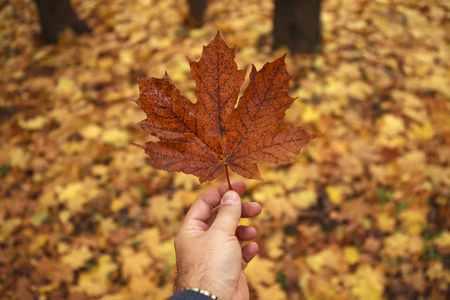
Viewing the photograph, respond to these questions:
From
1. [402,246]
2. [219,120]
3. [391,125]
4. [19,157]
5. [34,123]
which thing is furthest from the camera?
[34,123]

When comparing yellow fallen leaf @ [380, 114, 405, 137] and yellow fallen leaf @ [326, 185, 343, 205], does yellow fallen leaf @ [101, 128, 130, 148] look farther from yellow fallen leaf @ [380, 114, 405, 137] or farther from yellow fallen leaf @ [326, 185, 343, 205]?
yellow fallen leaf @ [380, 114, 405, 137]

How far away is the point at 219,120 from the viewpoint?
1.12 meters

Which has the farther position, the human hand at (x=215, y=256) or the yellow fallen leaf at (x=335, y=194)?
the yellow fallen leaf at (x=335, y=194)

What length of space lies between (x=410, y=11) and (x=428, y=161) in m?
2.61

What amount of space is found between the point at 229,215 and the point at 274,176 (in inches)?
57.1

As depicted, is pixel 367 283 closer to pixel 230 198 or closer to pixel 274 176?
pixel 274 176

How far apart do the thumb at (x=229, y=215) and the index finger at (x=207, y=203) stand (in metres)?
0.23

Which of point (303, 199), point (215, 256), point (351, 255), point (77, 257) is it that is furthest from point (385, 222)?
point (77, 257)

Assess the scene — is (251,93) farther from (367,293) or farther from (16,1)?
(16,1)

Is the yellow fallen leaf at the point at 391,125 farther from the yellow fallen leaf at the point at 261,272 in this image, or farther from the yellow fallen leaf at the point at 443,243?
the yellow fallen leaf at the point at 261,272

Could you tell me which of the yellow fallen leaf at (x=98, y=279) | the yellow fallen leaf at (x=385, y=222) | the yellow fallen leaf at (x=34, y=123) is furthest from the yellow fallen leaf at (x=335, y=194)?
the yellow fallen leaf at (x=34, y=123)

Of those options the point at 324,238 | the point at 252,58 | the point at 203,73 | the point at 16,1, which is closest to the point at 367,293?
the point at 324,238

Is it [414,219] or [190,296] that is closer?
[190,296]

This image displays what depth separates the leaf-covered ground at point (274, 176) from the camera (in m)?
2.25
